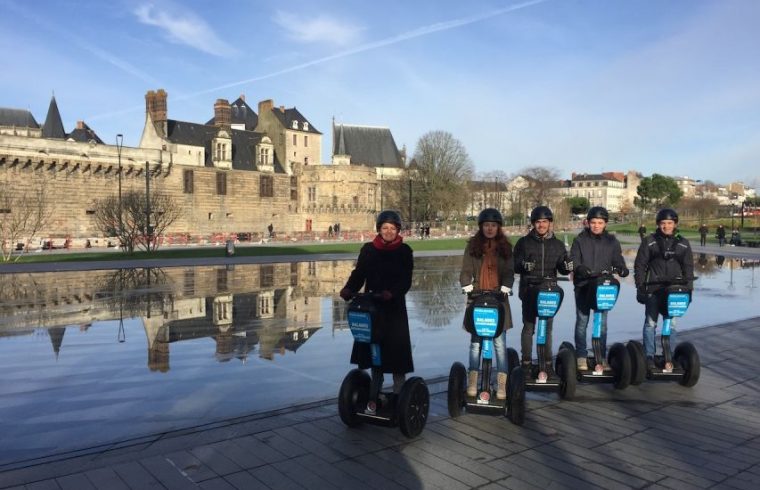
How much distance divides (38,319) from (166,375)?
6.39 meters

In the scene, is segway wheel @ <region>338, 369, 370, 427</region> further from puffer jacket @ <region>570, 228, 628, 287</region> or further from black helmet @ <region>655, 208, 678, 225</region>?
black helmet @ <region>655, 208, 678, 225</region>

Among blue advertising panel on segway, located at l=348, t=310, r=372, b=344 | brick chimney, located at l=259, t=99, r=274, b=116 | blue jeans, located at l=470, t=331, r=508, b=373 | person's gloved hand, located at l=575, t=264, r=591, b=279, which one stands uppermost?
brick chimney, located at l=259, t=99, r=274, b=116

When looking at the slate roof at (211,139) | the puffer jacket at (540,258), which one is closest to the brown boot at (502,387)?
the puffer jacket at (540,258)

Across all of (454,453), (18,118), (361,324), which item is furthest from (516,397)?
(18,118)

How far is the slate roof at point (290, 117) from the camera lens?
6668cm

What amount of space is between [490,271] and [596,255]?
1886 mm

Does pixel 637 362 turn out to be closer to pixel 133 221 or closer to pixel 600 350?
pixel 600 350

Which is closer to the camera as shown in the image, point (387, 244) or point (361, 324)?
point (361, 324)

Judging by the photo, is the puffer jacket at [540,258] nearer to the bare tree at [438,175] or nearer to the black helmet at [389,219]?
the black helmet at [389,219]

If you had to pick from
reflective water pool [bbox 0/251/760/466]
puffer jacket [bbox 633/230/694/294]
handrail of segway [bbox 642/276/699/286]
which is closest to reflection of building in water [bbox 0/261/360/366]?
reflective water pool [bbox 0/251/760/466]

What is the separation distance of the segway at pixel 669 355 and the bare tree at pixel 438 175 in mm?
62384

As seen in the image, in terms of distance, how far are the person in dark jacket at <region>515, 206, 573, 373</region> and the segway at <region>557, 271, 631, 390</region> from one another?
426 millimetres

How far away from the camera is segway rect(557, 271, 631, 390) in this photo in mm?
6695

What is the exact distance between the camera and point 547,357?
259 inches
